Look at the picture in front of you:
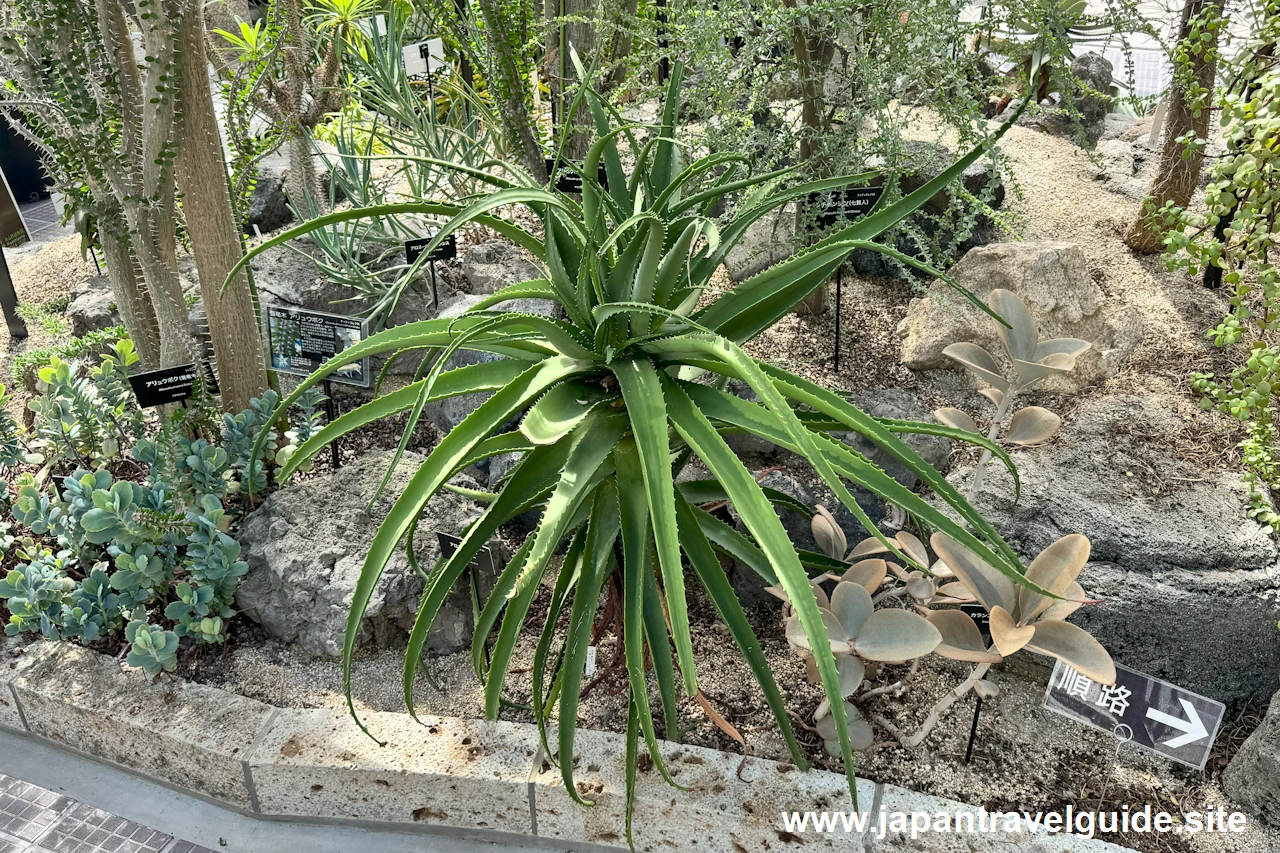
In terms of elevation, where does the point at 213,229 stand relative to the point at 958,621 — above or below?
above

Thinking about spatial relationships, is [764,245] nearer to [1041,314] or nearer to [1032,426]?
[1041,314]

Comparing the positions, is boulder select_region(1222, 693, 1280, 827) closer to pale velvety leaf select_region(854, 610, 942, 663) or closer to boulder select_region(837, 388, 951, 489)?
pale velvety leaf select_region(854, 610, 942, 663)

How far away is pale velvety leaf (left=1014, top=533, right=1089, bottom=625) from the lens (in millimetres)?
1587

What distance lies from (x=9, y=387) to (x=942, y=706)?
11.0 feet

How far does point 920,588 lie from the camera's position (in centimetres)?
180

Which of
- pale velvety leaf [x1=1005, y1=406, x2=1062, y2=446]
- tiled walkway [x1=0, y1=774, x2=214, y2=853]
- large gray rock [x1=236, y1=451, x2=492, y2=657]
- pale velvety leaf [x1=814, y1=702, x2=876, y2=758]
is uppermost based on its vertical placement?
pale velvety leaf [x1=1005, y1=406, x2=1062, y2=446]

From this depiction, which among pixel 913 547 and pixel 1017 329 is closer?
pixel 913 547

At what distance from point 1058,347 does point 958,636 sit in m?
0.83

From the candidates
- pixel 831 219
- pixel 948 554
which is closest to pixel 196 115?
pixel 831 219

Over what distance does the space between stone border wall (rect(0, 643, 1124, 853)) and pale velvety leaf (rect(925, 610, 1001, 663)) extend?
1.14ft

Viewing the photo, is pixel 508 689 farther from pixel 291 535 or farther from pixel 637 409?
pixel 637 409

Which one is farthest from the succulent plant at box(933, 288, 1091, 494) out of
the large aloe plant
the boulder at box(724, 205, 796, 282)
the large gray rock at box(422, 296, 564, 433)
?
the large gray rock at box(422, 296, 564, 433)

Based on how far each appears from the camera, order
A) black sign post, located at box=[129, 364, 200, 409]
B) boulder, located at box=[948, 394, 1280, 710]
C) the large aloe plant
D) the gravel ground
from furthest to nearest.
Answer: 1. black sign post, located at box=[129, 364, 200, 409]
2. boulder, located at box=[948, 394, 1280, 710]
3. the gravel ground
4. the large aloe plant

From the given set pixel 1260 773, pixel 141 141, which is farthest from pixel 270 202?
pixel 1260 773
